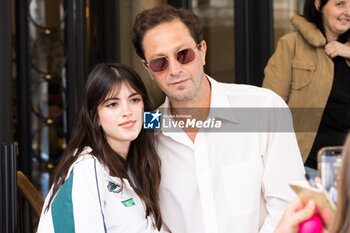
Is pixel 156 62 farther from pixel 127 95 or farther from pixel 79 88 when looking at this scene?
pixel 79 88

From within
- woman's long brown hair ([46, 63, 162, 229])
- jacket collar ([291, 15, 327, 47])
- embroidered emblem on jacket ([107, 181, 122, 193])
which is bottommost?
embroidered emblem on jacket ([107, 181, 122, 193])

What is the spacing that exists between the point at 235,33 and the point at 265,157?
1.97 m

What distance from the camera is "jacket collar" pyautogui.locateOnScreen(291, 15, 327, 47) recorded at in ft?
9.18

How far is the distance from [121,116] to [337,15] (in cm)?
134

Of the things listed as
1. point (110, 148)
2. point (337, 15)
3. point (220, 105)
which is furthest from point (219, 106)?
point (337, 15)

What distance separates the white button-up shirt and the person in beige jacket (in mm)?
582

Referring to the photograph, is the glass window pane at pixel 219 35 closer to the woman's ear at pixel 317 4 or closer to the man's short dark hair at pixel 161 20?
the woman's ear at pixel 317 4

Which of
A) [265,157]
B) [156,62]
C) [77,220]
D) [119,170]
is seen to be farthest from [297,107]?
[77,220]

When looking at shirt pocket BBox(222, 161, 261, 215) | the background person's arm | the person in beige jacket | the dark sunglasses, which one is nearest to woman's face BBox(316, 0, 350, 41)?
the person in beige jacket

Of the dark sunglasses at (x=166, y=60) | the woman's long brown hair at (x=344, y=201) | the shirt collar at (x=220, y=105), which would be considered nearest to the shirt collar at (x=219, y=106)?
the shirt collar at (x=220, y=105)

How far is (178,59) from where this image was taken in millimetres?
2275

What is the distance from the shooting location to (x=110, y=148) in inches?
89.7

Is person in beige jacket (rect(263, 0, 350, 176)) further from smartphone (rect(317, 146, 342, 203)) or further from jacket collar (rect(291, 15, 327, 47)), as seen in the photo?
smartphone (rect(317, 146, 342, 203))

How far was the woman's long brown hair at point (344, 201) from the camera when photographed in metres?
1.05
